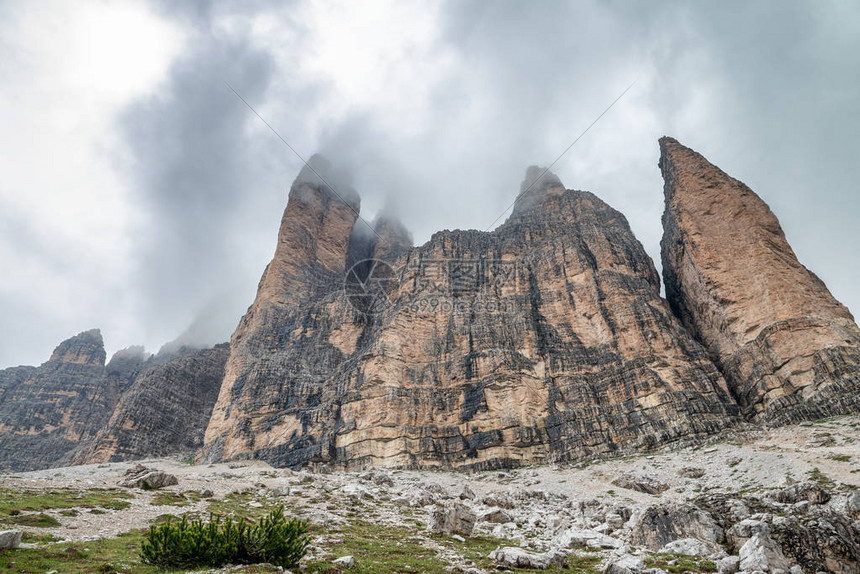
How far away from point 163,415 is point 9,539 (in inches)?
4972

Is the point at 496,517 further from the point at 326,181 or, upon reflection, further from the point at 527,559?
the point at 326,181

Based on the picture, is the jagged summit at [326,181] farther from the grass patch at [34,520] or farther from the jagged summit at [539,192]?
the grass patch at [34,520]

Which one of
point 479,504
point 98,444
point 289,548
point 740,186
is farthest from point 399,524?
point 98,444

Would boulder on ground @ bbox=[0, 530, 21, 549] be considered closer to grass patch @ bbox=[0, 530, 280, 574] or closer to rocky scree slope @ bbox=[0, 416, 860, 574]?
grass patch @ bbox=[0, 530, 280, 574]

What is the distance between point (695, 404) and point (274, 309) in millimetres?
96876

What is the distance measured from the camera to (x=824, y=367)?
57906mm

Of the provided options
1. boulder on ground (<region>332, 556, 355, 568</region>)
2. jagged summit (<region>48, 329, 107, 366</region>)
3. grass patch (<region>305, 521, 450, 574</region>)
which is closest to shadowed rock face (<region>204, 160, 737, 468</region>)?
grass patch (<region>305, 521, 450, 574</region>)

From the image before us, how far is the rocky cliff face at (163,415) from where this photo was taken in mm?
109788

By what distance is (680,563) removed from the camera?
17.2m

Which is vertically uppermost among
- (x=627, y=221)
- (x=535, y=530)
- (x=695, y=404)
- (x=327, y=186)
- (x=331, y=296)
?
(x=327, y=186)

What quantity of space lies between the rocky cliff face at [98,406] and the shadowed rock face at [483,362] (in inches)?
1118

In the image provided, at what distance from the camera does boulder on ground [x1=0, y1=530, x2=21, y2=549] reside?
1372 centimetres

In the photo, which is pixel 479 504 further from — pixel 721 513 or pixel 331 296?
pixel 331 296

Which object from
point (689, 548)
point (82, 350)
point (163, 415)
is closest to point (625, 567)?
point (689, 548)
